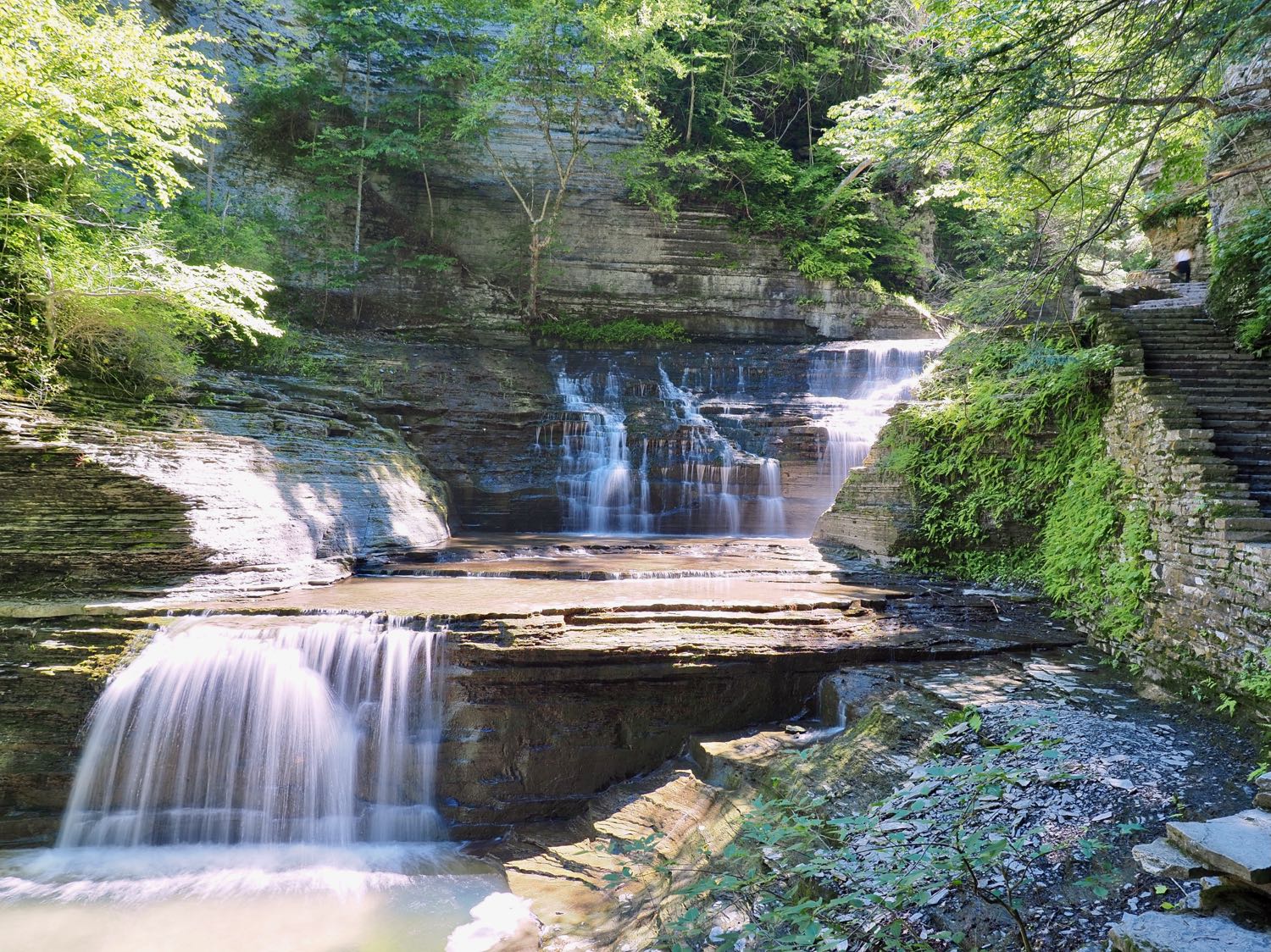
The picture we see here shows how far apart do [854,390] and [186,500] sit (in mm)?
13242

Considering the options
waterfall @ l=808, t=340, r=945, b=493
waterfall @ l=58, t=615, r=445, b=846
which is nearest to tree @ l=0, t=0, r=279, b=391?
waterfall @ l=58, t=615, r=445, b=846

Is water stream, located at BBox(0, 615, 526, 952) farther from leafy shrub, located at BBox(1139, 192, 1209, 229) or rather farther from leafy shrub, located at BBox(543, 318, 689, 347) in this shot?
leafy shrub, located at BBox(1139, 192, 1209, 229)

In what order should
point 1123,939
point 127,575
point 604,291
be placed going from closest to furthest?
point 1123,939
point 127,575
point 604,291

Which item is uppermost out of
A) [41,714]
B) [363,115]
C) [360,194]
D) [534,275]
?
[363,115]

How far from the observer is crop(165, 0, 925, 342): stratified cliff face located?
1991 centimetres

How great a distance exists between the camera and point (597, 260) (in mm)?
Result: 20375

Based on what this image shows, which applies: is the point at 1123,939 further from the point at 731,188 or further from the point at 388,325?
the point at 731,188

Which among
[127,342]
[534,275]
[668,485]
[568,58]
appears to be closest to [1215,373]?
[668,485]

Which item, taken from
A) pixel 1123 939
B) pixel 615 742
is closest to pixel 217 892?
pixel 615 742

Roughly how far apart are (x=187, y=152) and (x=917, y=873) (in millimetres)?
11295

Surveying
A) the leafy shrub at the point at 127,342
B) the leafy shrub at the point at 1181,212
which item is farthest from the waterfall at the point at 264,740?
the leafy shrub at the point at 1181,212

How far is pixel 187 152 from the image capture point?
30.7ft

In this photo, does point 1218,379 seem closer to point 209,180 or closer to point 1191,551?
point 1191,551

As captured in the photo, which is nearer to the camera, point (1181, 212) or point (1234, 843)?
point (1234, 843)
